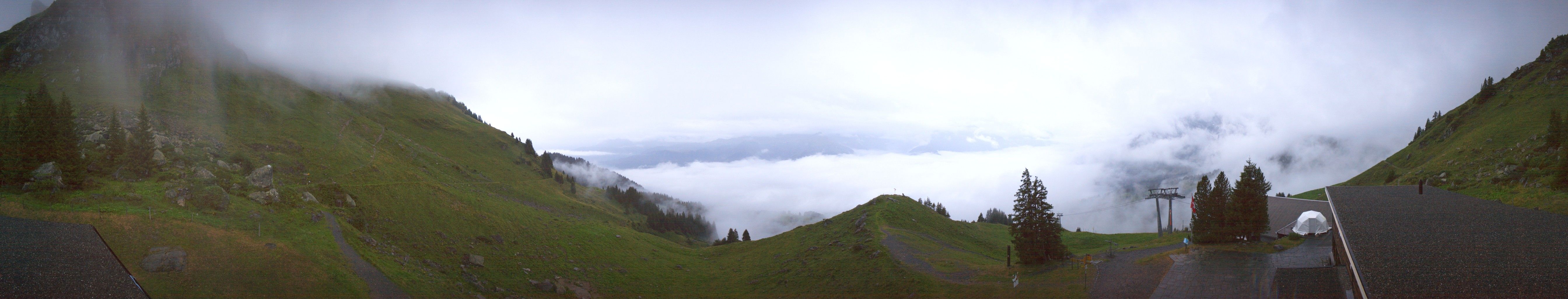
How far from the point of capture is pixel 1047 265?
42.1 metres

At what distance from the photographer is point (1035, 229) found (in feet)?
142

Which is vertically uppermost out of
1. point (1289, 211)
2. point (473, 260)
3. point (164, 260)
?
point (1289, 211)

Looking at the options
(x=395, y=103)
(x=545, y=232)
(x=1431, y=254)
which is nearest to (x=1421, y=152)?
(x=1431, y=254)

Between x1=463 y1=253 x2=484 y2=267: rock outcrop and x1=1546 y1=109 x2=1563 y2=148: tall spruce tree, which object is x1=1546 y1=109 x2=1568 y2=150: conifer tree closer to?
x1=1546 y1=109 x2=1563 y2=148: tall spruce tree

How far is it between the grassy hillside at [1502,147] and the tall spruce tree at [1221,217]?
13908 mm

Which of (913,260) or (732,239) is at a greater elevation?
(913,260)

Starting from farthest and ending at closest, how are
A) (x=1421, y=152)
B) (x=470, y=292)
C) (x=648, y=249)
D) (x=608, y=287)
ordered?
(x=1421, y=152) → (x=648, y=249) → (x=608, y=287) → (x=470, y=292)

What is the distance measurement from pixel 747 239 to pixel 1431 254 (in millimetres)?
83166

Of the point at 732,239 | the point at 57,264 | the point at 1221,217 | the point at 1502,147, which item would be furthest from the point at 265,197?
the point at 1502,147

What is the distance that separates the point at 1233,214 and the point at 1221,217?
2.99 ft

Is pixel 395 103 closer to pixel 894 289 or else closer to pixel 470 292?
pixel 470 292

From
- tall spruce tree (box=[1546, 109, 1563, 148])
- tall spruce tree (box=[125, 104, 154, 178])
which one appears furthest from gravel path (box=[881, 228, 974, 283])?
tall spruce tree (box=[125, 104, 154, 178])

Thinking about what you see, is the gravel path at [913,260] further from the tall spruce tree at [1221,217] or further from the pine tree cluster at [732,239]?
the pine tree cluster at [732,239]

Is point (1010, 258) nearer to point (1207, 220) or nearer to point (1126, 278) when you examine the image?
point (1126, 278)
